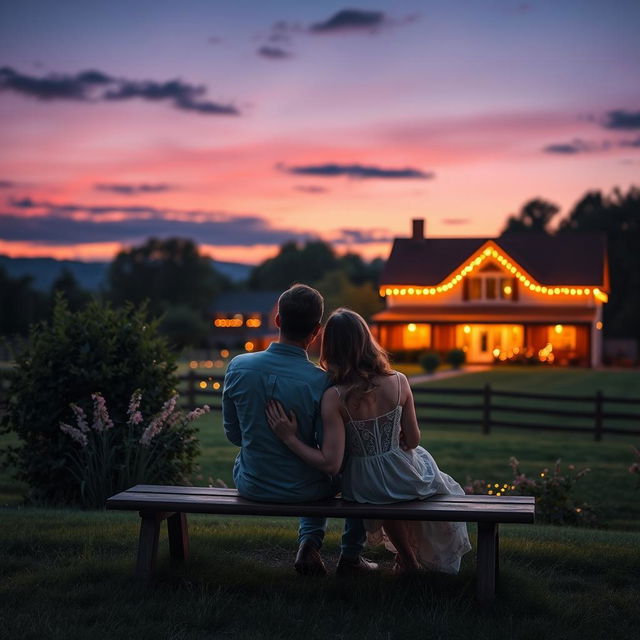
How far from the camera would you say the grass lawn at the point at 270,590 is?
14.7 ft

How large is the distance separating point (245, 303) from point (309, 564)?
88.4 metres

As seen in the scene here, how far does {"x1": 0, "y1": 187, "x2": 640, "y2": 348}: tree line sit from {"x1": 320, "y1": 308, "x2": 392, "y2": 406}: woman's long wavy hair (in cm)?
2549

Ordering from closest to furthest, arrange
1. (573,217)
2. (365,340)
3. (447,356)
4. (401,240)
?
(365,340)
(447,356)
(401,240)
(573,217)

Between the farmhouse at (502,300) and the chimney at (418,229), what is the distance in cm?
214

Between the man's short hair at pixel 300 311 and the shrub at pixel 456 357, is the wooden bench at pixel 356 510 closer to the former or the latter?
the man's short hair at pixel 300 311

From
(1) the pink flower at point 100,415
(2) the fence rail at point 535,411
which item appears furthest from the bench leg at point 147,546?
(2) the fence rail at point 535,411

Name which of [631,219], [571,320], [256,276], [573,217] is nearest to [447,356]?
[571,320]

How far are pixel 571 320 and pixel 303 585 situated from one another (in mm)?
39629

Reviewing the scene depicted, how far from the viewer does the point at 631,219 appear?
201 feet

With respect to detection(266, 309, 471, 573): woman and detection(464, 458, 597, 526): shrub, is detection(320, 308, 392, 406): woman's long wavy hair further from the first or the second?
detection(464, 458, 597, 526): shrub

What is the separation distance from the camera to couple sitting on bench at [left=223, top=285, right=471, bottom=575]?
16.1 ft

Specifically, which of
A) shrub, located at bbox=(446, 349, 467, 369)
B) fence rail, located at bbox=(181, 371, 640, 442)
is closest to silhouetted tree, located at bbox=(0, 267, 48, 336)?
shrub, located at bbox=(446, 349, 467, 369)

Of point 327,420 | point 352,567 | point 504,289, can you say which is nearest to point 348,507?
point 327,420

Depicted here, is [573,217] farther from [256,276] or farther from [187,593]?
[187,593]
